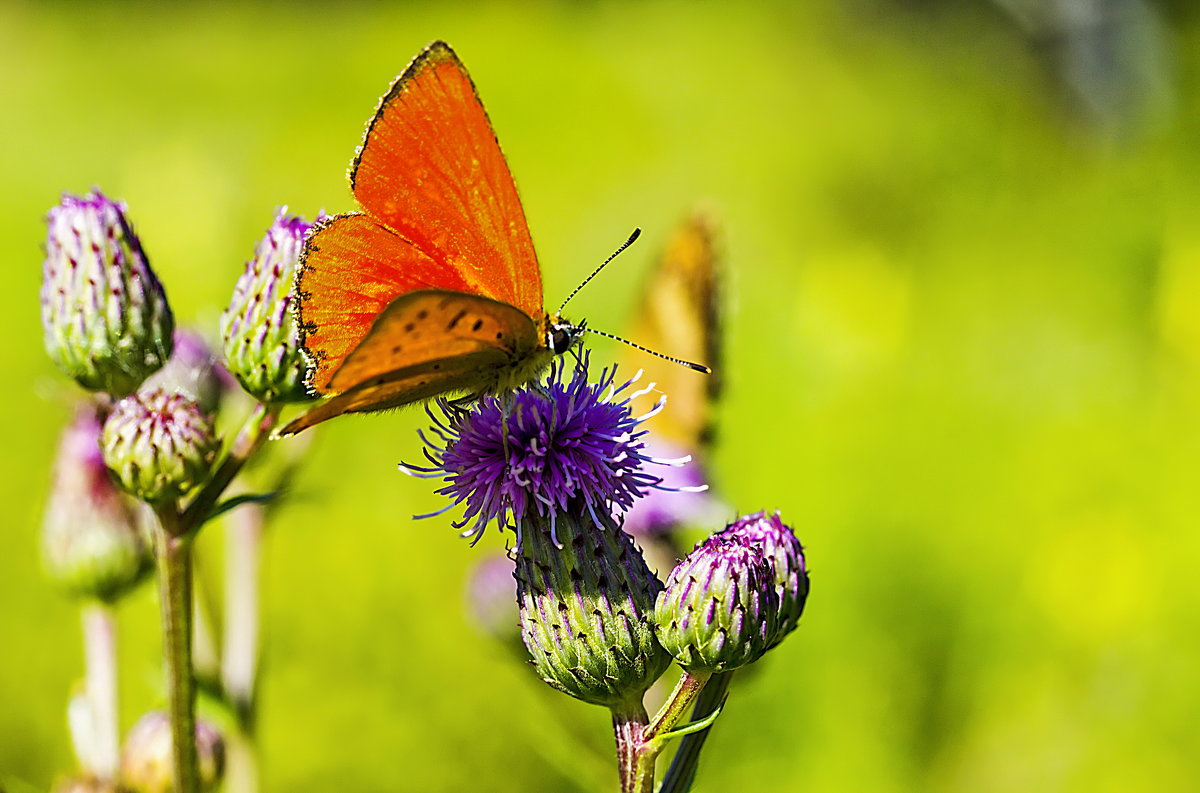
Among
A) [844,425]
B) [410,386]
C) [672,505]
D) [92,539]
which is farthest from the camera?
[844,425]

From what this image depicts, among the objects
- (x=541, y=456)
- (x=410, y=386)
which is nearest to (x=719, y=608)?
(x=541, y=456)

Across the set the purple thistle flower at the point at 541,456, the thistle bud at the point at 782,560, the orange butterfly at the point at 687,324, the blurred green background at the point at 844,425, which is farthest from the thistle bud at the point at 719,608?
the orange butterfly at the point at 687,324

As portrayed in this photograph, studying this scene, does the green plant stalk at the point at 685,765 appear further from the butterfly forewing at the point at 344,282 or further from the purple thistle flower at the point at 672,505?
the purple thistle flower at the point at 672,505

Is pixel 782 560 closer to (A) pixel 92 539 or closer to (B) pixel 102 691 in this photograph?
(B) pixel 102 691

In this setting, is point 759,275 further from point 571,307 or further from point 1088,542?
point 1088,542

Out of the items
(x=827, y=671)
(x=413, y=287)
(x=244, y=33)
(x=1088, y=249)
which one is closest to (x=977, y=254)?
(x=1088, y=249)
